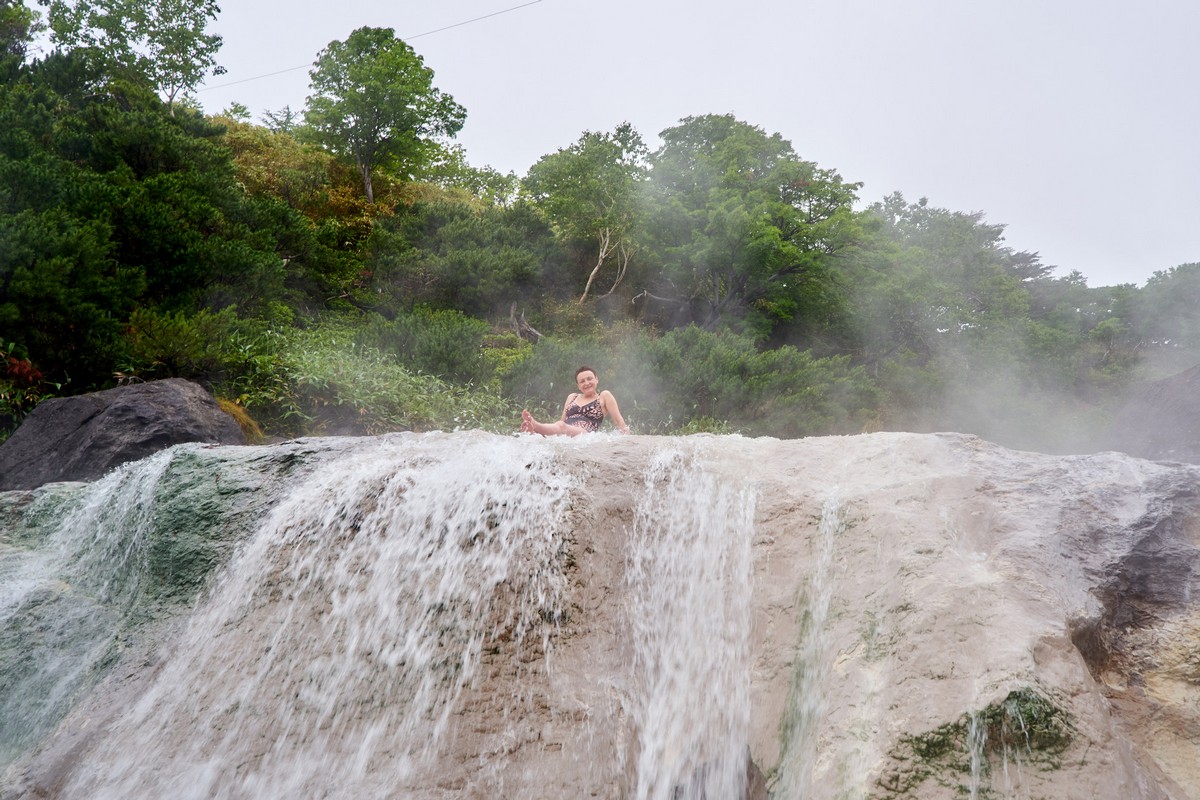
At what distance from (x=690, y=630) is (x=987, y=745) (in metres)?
1.30

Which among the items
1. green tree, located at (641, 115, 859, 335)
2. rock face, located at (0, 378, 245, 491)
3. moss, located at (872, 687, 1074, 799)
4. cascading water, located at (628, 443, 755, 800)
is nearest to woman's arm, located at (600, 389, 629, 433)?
cascading water, located at (628, 443, 755, 800)

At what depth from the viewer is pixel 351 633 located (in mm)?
3225

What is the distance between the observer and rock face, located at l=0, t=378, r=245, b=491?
19.2 ft

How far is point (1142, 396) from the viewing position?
789cm

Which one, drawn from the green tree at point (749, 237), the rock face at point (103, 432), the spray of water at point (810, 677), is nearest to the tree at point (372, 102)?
the green tree at point (749, 237)

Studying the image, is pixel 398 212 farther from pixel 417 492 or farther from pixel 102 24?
pixel 417 492

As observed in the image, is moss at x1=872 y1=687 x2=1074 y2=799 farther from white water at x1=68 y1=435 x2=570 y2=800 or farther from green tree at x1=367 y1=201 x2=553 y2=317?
green tree at x1=367 y1=201 x2=553 y2=317

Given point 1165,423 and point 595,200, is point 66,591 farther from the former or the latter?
point 595,200

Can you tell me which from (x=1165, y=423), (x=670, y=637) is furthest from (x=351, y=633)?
(x=1165, y=423)

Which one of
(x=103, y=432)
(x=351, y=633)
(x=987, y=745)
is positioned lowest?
(x=351, y=633)

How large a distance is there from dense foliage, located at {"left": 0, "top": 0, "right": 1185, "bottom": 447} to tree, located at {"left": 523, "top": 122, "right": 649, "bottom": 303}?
8 cm

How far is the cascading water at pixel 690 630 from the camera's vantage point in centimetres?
287

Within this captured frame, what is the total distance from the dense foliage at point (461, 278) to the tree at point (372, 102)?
8 cm

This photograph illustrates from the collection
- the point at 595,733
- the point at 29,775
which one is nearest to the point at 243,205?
the point at 29,775
